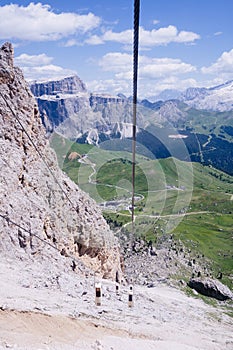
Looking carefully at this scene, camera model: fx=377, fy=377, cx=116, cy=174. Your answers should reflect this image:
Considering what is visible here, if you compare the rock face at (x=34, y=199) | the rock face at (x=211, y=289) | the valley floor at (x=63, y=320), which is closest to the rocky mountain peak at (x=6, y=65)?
the rock face at (x=34, y=199)

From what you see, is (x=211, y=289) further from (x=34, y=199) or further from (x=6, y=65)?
(x=6, y=65)

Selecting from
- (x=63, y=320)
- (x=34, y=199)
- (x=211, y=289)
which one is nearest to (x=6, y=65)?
(x=34, y=199)

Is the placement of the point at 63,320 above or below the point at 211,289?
above

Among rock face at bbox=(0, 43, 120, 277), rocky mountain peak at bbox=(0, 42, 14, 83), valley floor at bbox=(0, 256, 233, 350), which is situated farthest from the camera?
rocky mountain peak at bbox=(0, 42, 14, 83)

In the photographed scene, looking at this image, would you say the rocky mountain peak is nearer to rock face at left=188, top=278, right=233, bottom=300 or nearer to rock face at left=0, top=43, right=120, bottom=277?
rock face at left=0, top=43, right=120, bottom=277

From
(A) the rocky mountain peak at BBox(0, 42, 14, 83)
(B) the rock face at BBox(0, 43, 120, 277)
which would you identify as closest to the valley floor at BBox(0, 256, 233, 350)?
(B) the rock face at BBox(0, 43, 120, 277)

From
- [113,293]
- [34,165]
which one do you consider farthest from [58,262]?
[34,165]

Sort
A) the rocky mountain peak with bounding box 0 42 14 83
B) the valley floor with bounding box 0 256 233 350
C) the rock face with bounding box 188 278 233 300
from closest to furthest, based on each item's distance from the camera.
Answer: the valley floor with bounding box 0 256 233 350, the rocky mountain peak with bounding box 0 42 14 83, the rock face with bounding box 188 278 233 300
